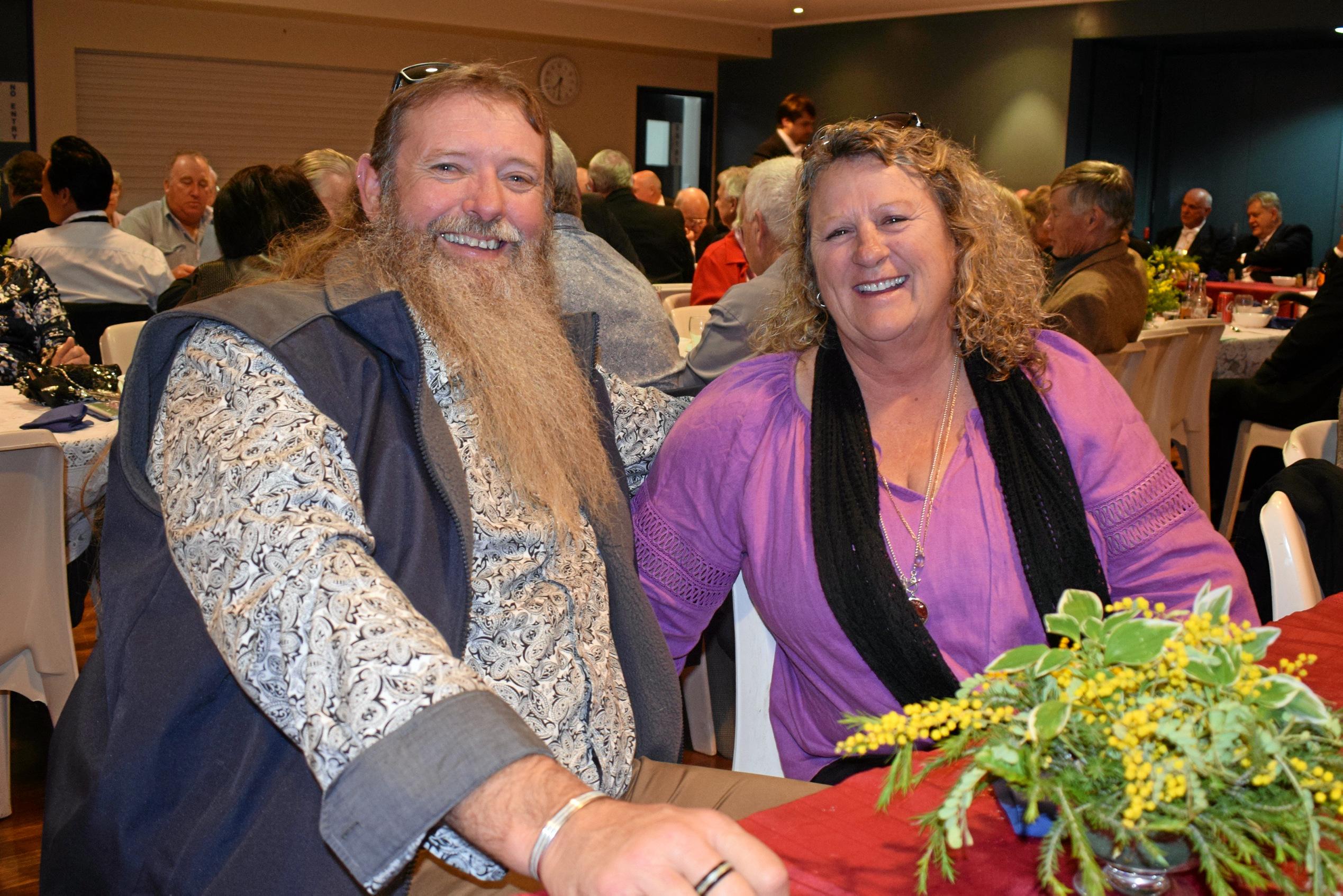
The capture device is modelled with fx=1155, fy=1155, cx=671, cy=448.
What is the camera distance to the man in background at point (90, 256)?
205 inches

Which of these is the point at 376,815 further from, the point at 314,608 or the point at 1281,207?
the point at 1281,207

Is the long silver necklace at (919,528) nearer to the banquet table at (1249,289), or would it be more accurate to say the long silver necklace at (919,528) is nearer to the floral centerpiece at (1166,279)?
the floral centerpiece at (1166,279)

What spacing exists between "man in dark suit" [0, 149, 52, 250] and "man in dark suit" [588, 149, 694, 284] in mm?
3524

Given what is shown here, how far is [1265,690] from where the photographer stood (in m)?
0.94

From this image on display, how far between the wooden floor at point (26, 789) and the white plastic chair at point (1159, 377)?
3045mm

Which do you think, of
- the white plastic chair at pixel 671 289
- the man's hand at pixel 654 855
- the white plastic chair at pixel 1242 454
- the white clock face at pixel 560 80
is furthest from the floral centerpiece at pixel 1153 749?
the white clock face at pixel 560 80

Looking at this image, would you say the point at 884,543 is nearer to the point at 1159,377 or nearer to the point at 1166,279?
the point at 1159,377

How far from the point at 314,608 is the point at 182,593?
32 cm

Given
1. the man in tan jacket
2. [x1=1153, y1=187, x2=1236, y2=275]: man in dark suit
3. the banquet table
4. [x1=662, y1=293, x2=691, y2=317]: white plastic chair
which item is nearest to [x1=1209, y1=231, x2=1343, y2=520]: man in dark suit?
the man in tan jacket

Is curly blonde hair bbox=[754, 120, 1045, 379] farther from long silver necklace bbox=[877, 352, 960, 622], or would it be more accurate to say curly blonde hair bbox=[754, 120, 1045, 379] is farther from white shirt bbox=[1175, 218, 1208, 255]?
white shirt bbox=[1175, 218, 1208, 255]

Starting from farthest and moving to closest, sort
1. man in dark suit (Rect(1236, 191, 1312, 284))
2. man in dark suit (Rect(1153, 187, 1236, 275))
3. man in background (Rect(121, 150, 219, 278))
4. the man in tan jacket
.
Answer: man in dark suit (Rect(1153, 187, 1236, 275)) → man in dark suit (Rect(1236, 191, 1312, 284)) → man in background (Rect(121, 150, 219, 278)) → the man in tan jacket

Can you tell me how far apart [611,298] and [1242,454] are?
362cm

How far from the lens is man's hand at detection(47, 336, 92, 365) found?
3.79 metres

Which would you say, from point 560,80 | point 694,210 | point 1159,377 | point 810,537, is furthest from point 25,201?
point 560,80
